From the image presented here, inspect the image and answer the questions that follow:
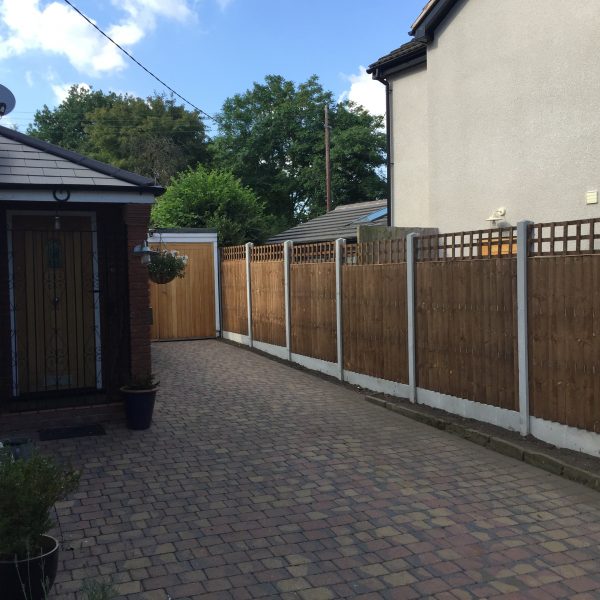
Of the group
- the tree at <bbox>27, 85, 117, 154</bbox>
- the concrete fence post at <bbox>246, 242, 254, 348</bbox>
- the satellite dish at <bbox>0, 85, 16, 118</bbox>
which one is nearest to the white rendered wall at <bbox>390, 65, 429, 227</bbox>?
the concrete fence post at <bbox>246, 242, 254, 348</bbox>

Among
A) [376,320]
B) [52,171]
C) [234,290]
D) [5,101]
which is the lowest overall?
[376,320]

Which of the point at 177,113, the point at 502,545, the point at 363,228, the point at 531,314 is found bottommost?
the point at 502,545

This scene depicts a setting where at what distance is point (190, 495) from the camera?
17.4 ft

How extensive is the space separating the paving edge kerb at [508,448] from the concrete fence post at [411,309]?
1.25 feet

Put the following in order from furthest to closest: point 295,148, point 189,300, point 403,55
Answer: point 295,148
point 189,300
point 403,55

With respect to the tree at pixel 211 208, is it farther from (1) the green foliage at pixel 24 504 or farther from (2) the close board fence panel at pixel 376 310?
(1) the green foliage at pixel 24 504

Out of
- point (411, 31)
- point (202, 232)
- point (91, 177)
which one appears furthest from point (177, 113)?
point (91, 177)

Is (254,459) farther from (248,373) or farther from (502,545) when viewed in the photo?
(248,373)

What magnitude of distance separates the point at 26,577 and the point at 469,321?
523 cm

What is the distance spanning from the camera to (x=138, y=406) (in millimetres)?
7355

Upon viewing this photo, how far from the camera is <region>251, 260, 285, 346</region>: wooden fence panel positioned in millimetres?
12469

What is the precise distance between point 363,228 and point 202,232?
712cm

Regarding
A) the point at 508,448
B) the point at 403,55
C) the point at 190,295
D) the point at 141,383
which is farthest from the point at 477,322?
the point at 190,295

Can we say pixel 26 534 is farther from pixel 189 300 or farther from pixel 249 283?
pixel 189 300
